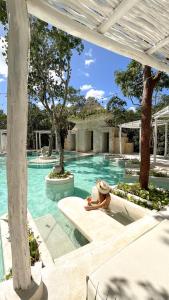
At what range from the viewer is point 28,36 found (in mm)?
1639

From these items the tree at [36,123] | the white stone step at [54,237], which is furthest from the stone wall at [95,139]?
the white stone step at [54,237]

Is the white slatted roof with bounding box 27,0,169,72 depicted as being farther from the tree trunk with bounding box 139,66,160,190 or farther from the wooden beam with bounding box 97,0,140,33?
the tree trunk with bounding box 139,66,160,190

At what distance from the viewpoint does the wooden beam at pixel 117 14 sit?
6.18ft

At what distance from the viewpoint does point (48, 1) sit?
181cm

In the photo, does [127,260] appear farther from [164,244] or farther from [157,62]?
[157,62]

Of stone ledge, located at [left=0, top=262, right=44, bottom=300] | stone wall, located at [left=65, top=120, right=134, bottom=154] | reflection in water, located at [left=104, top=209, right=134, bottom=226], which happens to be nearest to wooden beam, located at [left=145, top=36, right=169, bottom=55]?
stone ledge, located at [left=0, top=262, right=44, bottom=300]

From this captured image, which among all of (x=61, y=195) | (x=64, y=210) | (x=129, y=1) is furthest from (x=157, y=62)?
(x=61, y=195)

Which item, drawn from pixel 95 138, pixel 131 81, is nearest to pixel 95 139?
pixel 95 138

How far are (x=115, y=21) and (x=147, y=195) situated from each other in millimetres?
4645

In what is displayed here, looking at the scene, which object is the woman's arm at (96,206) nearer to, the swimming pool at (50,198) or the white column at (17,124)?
the swimming pool at (50,198)

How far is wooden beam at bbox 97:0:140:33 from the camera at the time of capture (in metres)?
1.88

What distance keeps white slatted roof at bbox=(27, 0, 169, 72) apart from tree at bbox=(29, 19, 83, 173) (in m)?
7.79

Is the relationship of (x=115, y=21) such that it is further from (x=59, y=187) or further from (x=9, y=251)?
(x=59, y=187)

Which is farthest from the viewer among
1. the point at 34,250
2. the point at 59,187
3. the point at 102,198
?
the point at 59,187
